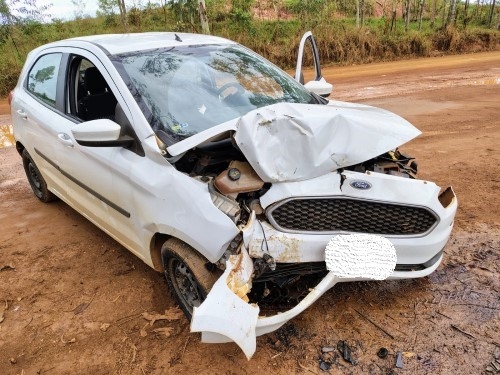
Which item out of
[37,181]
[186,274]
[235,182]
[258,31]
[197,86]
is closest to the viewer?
[235,182]

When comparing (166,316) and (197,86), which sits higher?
(197,86)

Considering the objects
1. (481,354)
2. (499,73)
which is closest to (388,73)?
(499,73)

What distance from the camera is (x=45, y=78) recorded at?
4051mm

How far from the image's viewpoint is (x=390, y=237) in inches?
100.0

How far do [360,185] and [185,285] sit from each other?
1305 mm

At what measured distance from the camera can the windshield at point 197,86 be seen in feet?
9.39

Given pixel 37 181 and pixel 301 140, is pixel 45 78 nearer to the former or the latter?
pixel 37 181

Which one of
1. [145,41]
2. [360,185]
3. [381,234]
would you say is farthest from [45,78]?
[381,234]

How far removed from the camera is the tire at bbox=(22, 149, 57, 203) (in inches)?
182

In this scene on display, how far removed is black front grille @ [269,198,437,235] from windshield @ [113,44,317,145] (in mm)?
879

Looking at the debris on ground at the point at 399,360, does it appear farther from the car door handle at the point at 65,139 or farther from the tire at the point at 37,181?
the tire at the point at 37,181

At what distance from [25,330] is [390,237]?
2.48 meters

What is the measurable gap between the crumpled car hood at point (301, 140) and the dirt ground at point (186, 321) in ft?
3.33

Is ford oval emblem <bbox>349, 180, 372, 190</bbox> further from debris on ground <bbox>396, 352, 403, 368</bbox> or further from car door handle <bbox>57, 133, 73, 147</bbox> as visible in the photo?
car door handle <bbox>57, 133, 73, 147</bbox>
